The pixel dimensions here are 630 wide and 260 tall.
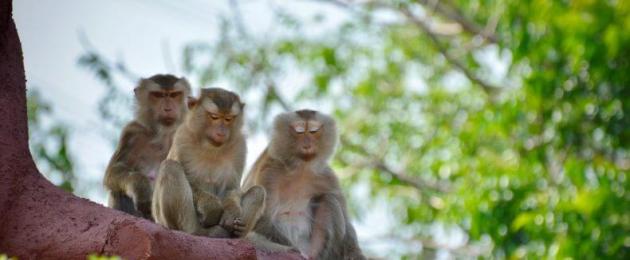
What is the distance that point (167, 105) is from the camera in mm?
9398

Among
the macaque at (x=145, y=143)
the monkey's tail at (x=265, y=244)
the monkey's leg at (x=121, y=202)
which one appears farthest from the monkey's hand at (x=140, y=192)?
the monkey's tail at (x=265, y=244)

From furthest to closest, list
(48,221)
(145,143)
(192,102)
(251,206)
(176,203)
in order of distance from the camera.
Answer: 1. (145,143)
2. (192,102)
3. (251,206)
4. (176,203)
5. (48,221)

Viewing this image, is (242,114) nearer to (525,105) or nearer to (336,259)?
(336,259)

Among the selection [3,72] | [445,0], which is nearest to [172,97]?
[3,72]

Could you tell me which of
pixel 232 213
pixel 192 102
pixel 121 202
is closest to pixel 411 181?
pixel 121 202

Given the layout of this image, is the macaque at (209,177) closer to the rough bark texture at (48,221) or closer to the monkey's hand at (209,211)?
the monkey's hand at (209,211)

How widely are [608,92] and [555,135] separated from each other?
0.79 metres

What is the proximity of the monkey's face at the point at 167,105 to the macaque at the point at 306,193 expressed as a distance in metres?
0.96

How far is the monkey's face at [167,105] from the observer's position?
9.38m

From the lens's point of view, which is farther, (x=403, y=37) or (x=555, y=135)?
(x=403, y=37)

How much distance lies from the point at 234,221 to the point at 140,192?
1.26m

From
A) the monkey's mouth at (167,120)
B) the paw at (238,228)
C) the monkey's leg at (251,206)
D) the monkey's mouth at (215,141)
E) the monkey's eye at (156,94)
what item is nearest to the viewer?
the paw at (238,228)

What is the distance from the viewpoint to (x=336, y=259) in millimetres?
8586

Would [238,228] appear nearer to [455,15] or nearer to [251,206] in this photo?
[251,206]
